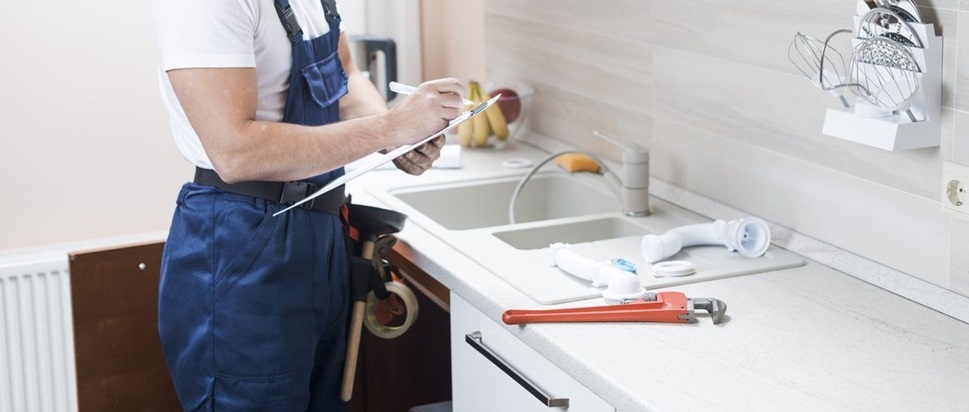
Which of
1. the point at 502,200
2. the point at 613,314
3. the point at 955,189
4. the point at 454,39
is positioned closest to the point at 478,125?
the point at 502,200

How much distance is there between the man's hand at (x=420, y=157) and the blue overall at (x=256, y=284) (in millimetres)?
128

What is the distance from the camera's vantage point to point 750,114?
209 centimetres

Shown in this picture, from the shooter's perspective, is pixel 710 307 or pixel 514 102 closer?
pixel 710 307

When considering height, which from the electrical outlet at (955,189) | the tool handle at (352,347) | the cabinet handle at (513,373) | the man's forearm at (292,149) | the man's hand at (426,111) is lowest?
the tool handle at (352,347)

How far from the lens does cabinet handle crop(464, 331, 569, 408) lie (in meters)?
1.62

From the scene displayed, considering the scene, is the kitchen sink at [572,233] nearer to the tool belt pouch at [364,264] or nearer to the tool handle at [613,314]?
the tool belt pouch at [364,264]

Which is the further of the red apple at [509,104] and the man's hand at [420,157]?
the red apple at [509,104]

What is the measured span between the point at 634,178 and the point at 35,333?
1481 mm

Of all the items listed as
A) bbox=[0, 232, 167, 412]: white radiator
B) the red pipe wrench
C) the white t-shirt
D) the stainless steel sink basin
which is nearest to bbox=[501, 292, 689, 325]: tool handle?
the red pipe wrench

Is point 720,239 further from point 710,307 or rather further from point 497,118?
point 497,118

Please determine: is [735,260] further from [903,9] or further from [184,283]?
[184,283]

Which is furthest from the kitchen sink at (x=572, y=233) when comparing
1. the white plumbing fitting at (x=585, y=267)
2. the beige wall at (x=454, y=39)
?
the beige wall at (x=454, y=39)

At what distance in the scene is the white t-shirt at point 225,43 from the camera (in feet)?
5.45

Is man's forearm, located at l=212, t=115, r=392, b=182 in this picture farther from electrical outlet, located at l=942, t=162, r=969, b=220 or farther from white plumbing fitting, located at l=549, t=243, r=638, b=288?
electrical outlet, located at l=942, t=162, r=969, b=220
